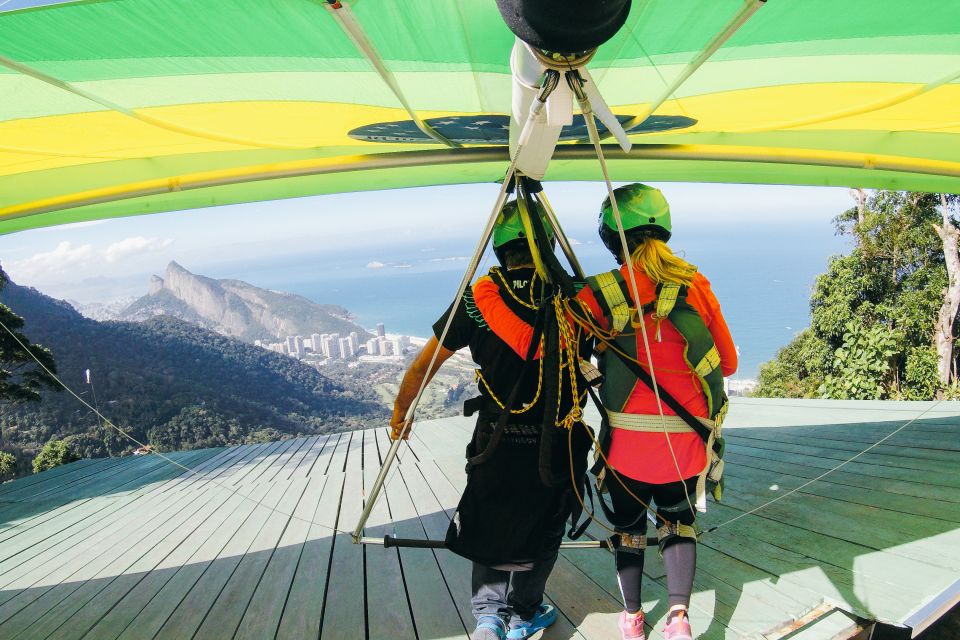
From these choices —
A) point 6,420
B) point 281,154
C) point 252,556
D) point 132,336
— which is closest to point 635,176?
point 281,154

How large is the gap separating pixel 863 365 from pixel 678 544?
12032 millimetres

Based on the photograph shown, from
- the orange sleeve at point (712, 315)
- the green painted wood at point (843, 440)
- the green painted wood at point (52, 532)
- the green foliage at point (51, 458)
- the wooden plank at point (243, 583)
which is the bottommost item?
the green foliage at point (51, 458)

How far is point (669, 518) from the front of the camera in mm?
1495

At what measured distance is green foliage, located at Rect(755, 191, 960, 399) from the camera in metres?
10.9

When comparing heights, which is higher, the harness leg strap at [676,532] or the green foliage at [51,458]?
the harness leg strap at [676,532]

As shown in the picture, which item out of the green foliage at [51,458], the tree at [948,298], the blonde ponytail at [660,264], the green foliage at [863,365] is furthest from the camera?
the green foliage at [51,458]

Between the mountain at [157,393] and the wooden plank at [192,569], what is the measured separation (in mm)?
26104

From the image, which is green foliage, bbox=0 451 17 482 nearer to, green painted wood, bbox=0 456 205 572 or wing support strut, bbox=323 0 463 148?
green painted wood, bbox=0 456 205 572

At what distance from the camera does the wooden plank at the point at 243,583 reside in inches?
77.2

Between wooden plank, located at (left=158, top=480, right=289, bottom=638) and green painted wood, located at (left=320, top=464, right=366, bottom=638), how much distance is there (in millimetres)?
450

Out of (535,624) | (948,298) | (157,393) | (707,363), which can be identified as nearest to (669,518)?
(707,363)

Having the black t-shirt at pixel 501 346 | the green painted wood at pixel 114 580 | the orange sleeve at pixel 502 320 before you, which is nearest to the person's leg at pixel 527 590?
the black t-shirt at pixel 501 346

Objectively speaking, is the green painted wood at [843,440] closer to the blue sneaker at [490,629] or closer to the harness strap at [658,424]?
the harness strap at [658,424]

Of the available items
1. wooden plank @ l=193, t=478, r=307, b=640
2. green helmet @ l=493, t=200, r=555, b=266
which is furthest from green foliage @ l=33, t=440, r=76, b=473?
green helmet @ l=493, t=200, r=555, b=266
